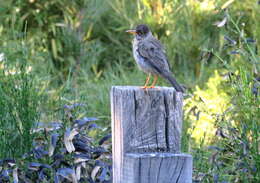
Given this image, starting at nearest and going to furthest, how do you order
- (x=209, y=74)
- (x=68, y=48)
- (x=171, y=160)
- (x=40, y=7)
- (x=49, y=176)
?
(x=171, y=160) < (x=49, y=176) < (x=209, y=74) < (x=68, y=48) < (x=40, y=7)

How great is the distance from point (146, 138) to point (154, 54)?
1.33m

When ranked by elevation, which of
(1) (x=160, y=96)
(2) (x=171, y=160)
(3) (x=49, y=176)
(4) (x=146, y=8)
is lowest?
(3) (x=49, y=176)

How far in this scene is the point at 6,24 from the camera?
7.88 m

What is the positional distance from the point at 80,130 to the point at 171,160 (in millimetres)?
1287

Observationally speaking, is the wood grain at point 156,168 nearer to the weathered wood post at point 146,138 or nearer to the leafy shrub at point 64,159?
the weathered wood post at point 146,138

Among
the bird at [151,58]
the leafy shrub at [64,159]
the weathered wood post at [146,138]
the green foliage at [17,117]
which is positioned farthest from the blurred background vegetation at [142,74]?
the weathered wood post at [146,138]

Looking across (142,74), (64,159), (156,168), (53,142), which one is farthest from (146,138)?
(142,74)

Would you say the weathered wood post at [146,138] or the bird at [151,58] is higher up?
the bird at [151,58]

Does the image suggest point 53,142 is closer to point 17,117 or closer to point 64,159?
point 64,159

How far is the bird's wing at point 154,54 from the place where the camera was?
3793 mm

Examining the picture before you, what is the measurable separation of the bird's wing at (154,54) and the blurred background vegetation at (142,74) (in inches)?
11.4

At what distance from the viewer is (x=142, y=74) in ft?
20.5

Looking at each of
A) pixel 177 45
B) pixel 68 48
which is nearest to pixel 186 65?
pixel 177 45

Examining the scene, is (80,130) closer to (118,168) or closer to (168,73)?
(168,73)
